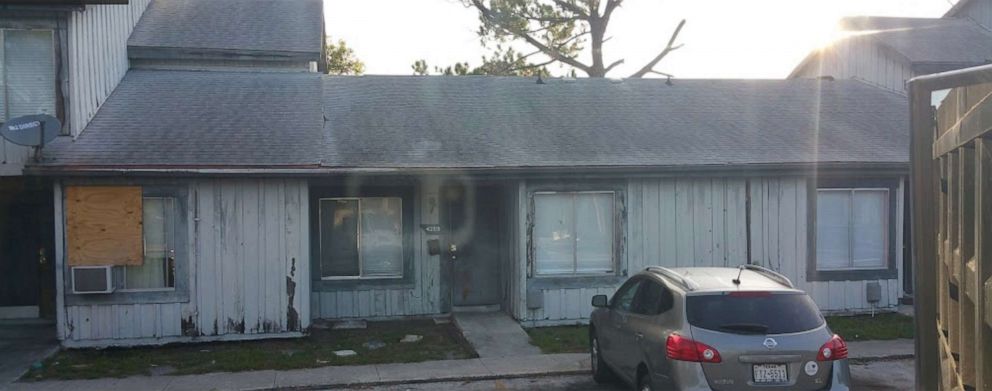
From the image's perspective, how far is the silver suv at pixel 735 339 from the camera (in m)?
6.76

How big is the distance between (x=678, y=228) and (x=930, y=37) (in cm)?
1153

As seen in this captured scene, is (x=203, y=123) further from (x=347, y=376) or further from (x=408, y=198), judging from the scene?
(x=347, y=376)

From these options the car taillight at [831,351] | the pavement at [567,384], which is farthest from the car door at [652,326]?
the pavement at [567,384]

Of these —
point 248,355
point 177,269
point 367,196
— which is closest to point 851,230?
point 367,196

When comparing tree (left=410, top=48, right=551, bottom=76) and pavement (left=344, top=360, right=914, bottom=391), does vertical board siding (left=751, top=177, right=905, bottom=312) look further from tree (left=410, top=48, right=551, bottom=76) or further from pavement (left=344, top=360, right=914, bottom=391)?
tree (left=410, top=48, right=551, bottom=76)

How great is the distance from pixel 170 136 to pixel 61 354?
3.66 meters

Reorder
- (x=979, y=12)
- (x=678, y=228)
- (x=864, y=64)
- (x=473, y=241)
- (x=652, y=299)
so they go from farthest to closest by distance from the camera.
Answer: (x=979, y=12) → (x=864, y=64) → (x=473, y=241) → (x=678, y=228) → (x=652, y=299)

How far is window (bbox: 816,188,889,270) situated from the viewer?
47.3 feet

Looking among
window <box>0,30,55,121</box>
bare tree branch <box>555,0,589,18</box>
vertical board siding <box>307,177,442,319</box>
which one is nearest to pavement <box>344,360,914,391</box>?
vertical board siding <box>307,177,442,319</box>

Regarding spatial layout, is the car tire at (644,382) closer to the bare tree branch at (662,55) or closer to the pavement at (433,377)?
the pavement at (433,377)

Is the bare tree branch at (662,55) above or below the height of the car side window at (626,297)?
above

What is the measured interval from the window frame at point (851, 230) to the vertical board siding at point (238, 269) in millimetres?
8696

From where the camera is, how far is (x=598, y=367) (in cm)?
960

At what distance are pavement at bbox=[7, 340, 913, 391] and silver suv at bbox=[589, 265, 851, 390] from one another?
2.43 metres
